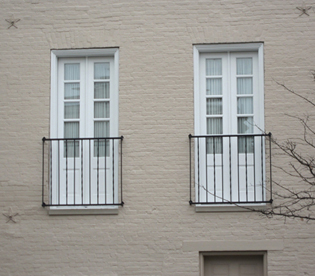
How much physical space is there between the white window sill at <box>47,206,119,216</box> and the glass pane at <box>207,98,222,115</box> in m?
2.41

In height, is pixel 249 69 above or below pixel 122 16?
below

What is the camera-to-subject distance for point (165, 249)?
9.48m

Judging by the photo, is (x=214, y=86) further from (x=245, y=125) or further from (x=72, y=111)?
(x=72, y=111)

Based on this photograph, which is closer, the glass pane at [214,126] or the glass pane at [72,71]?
the glass pane at [214,126]

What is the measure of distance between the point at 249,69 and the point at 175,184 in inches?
97.8

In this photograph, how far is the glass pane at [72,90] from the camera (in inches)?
402

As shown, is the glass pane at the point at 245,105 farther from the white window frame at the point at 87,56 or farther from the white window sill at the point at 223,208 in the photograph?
the white window frame at the point at 87,56

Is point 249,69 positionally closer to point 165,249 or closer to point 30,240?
point 165,249

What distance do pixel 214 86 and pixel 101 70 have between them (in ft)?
6.92

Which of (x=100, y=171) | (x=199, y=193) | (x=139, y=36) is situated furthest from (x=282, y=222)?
(x=139, y=36)

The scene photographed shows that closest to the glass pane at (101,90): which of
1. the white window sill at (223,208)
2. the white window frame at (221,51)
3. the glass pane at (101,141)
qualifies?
the glass pane at (101,141)

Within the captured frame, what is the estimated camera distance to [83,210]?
31.8 ft

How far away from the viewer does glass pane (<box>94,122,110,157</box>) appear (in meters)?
9.97

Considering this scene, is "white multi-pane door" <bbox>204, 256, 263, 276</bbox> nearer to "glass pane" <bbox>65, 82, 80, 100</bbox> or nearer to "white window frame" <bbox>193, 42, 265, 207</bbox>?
"white window frame" <bbox>193, 42, 265, 207</bbox>
